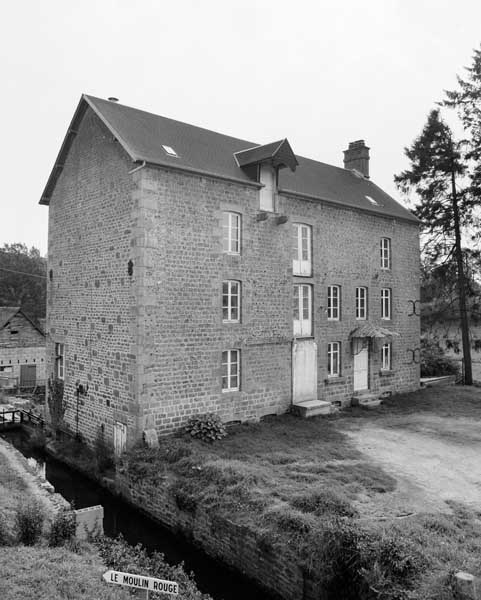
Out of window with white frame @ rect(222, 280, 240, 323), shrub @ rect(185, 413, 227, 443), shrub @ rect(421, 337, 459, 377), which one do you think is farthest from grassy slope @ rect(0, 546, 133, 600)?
shrub @ rect(421, 337, 459, 377)

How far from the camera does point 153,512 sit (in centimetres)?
1113

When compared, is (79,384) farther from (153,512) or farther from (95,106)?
(95,106)

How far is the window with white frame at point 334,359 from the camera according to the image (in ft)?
60.9

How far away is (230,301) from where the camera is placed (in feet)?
50.2

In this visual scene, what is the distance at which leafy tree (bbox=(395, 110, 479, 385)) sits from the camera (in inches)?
943

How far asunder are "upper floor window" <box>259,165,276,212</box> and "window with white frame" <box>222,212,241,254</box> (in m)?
1.26

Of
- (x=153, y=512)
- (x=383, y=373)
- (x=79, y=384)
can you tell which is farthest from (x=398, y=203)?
(x=153, y=512)

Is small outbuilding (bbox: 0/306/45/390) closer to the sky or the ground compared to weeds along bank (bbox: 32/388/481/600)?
closer to the sky

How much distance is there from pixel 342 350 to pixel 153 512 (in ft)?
33.6

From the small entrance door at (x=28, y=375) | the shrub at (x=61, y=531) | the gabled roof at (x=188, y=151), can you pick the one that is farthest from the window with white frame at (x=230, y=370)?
the small entrance door at (x=28, y=375)

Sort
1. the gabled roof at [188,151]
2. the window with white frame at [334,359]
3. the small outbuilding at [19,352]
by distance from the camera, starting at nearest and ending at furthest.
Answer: the gabled roof at [188,151] → the window with white frame at [334,359] → the small outbuilding at [19,352]

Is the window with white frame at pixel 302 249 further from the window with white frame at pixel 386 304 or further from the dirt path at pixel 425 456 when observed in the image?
the dirt path at pixel 425 456

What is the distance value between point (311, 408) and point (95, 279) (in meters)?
8.35

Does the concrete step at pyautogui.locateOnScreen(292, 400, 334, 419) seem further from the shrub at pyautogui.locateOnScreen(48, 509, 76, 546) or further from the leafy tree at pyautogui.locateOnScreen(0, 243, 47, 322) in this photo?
the leafy tree at pyautogui.locateOnScreen(0, 243, 47, 322)
